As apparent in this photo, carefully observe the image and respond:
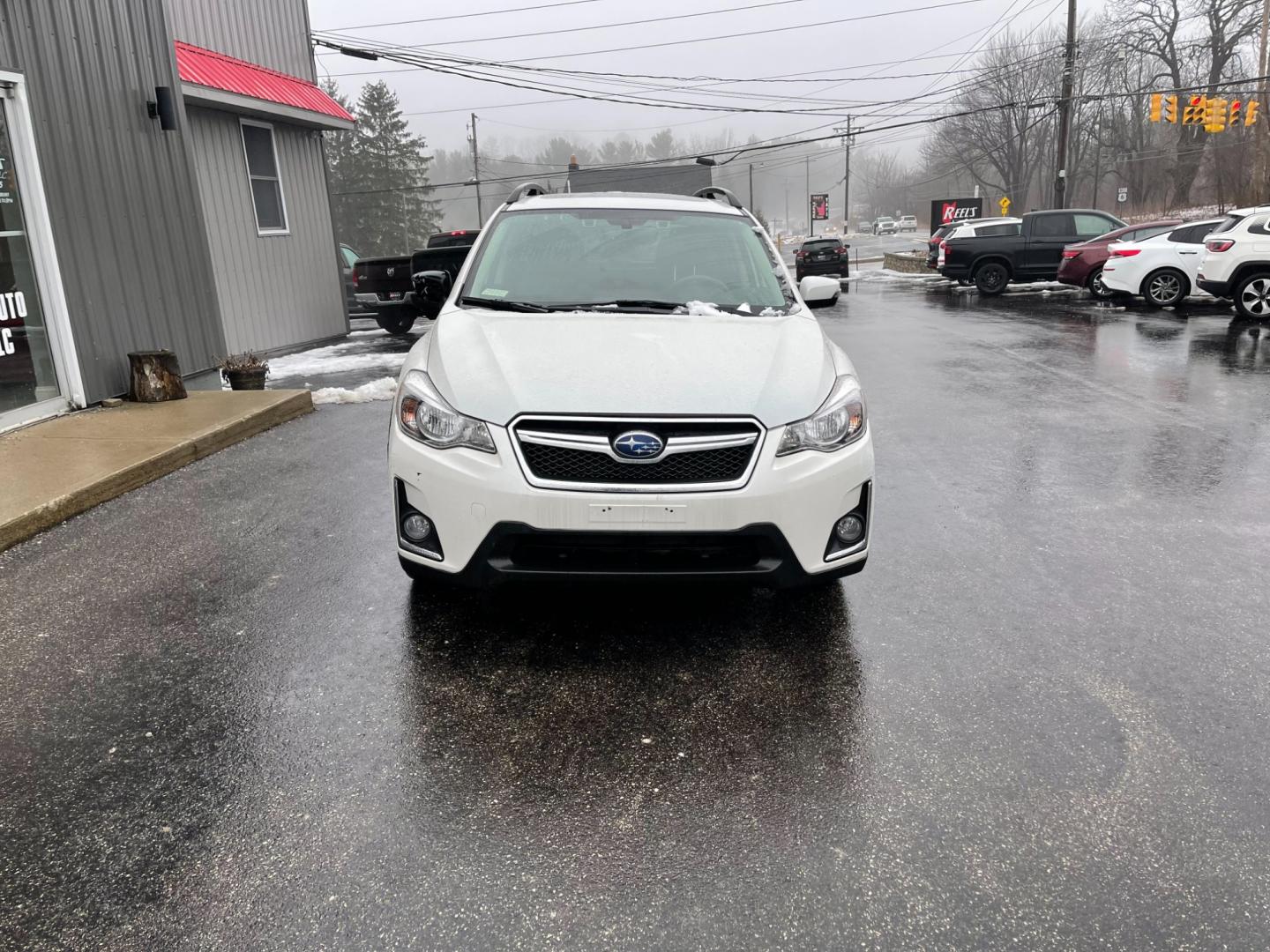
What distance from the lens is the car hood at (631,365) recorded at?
3.32 m

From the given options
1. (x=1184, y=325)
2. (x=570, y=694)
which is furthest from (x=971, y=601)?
(x=1184, y=325)

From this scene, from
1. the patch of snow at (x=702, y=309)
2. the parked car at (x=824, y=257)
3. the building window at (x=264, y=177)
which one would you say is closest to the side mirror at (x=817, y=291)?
the patch of snow at (x=702, y=309)

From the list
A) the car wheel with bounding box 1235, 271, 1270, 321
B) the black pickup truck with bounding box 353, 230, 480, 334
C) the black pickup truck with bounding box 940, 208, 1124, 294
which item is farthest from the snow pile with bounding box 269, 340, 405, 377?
the black pickup truck with bounding box 940, 208, 1124, 294

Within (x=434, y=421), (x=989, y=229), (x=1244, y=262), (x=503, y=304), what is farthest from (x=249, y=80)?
(x=989, y=229)

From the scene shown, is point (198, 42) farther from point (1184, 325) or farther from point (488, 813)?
point (1184, 325)

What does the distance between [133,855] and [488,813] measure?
0.99m

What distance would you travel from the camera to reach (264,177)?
13.8 meters

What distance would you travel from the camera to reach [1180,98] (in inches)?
1986

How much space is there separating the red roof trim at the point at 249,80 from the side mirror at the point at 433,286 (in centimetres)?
704

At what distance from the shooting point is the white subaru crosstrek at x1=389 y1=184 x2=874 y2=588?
3223 millimetres

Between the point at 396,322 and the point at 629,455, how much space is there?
13.8 metres

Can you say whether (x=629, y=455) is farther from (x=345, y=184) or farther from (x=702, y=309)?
(x=345, y=184)

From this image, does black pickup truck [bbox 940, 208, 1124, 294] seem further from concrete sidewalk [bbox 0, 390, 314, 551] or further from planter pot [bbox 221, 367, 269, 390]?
concrete sidewalk [bbox 0, 390, 314, 551]

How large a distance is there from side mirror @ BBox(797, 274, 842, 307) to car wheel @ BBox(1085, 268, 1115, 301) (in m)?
14.6
